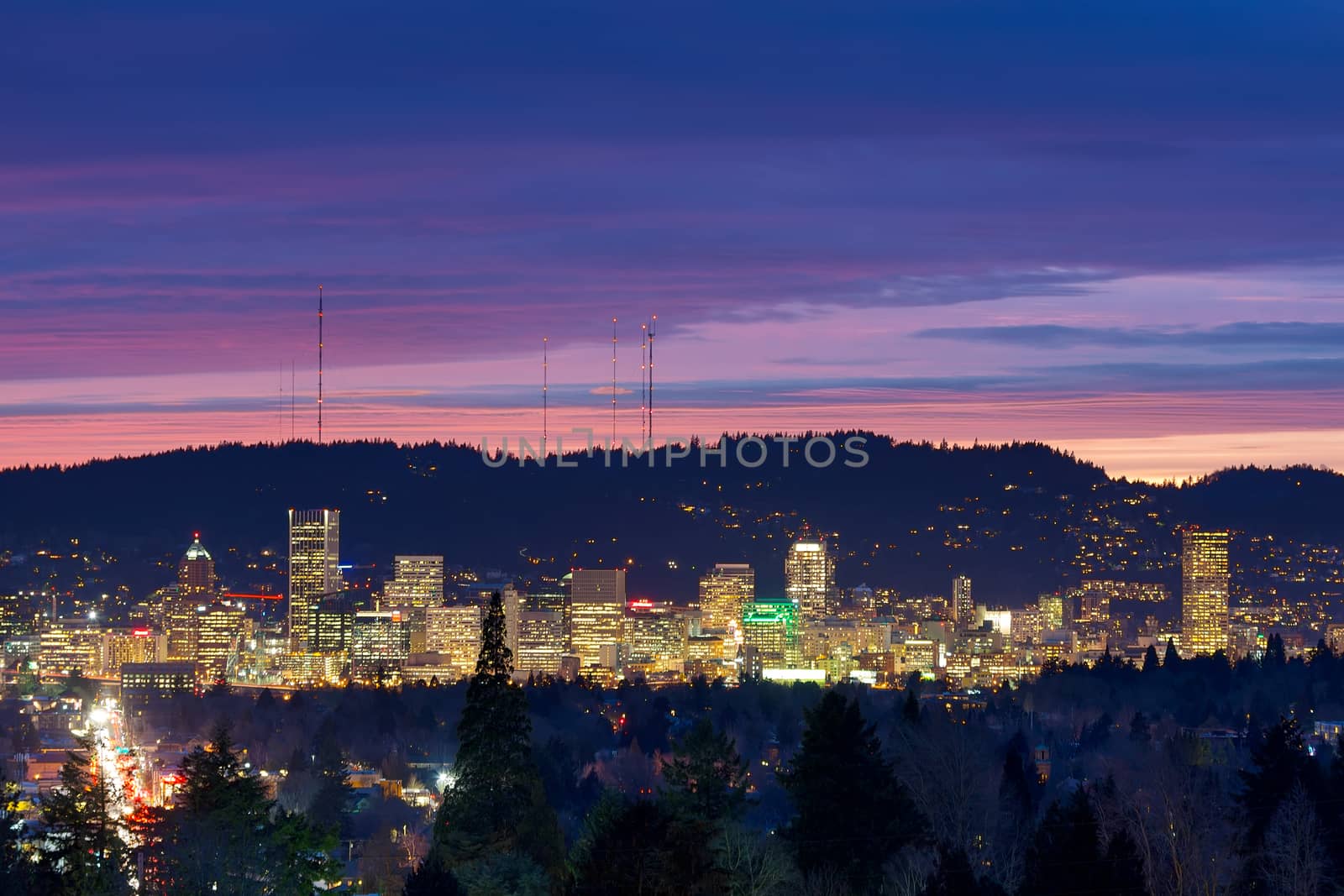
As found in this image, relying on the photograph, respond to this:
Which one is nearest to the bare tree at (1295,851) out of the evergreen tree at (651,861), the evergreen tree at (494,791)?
the evergreen tree at (494,791)

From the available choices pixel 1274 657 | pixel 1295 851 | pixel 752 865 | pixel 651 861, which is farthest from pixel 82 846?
pixel 1274 657

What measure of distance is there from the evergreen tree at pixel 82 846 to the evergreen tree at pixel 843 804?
31.2 ft

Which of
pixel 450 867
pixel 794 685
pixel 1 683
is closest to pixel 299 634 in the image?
pixel 1 683

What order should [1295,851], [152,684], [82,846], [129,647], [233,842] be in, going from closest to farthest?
[82,846] < [233,842] < [1295,851] < [152,684] < [129,647]

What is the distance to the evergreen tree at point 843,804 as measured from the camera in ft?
122

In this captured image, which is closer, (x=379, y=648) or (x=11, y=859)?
(x=11, y=859)

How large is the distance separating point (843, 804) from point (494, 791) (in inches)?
206

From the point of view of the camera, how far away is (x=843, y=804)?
37.9 m

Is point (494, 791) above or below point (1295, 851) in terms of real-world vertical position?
above

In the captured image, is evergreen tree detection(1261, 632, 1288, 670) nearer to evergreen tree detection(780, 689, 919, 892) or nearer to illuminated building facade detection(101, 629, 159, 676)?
evergreen tree detection(780, 689, 919, 892)

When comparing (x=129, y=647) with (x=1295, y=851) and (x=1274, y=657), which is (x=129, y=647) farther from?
(x=1295, y=851)

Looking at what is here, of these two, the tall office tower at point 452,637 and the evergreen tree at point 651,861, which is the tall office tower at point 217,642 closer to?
the tall office tower at point 452,637

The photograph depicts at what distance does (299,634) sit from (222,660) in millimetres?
9076

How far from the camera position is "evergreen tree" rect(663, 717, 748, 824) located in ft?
122
